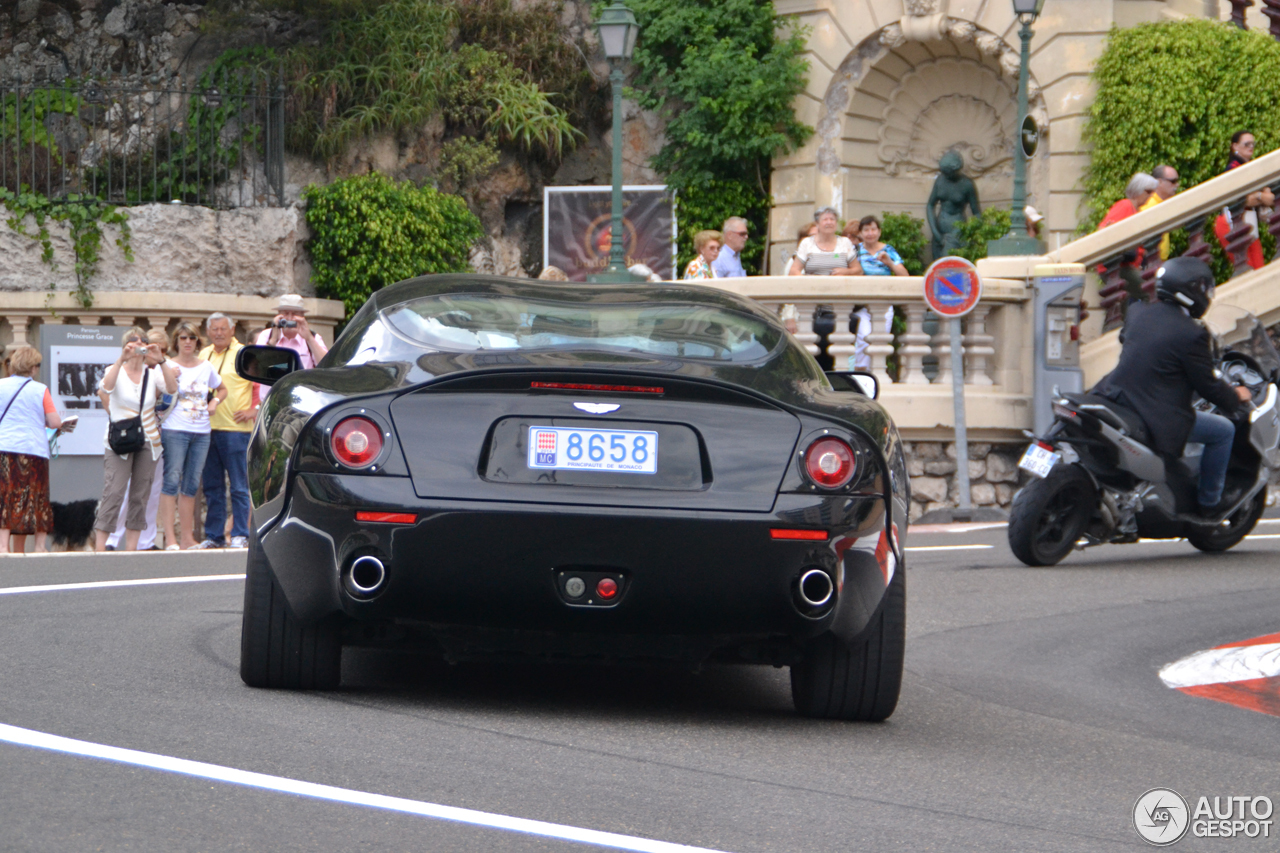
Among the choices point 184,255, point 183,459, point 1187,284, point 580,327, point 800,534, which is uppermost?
point 184,255

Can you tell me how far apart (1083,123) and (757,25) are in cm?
432

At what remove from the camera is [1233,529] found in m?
10.6

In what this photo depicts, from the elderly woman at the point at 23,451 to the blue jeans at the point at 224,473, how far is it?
1181mm

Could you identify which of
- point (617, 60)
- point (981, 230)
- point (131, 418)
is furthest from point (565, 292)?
point (981, 230)

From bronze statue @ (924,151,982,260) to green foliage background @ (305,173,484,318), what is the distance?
6.36m

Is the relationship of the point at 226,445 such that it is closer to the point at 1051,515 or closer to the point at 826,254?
the point at 826,254

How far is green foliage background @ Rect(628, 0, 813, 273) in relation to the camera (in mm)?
22094

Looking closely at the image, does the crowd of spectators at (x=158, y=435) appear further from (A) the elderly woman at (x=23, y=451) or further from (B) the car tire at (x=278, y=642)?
(B) the car tire at (x=278, y=642)

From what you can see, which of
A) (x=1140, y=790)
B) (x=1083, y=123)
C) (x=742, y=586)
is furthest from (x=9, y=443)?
(x=1083, y=123)

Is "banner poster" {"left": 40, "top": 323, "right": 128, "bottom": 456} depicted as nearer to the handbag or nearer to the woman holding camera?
the woman holding camera

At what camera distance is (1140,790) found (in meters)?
4.57

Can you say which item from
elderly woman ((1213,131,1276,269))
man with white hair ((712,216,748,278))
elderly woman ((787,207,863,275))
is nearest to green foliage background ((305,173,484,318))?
man with white hair ((712,216,748,278))

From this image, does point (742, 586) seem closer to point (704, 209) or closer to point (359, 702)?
point (359, 702)

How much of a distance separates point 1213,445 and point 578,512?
6395mm
